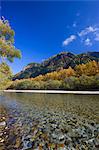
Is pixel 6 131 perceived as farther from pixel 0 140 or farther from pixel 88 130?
pixel 88 130

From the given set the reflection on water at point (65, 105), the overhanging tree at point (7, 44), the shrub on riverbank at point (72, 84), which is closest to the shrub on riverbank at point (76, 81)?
the shrub on riverbank at point (72, 84)

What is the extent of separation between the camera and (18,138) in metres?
9.65

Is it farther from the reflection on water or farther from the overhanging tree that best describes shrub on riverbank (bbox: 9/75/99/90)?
the overhanging tree

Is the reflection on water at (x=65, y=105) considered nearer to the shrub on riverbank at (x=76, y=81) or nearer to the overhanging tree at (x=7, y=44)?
the overhanging tree at (x=7, y=44)

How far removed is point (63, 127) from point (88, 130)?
4.96ft

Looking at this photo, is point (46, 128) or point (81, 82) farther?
point (81, 82)

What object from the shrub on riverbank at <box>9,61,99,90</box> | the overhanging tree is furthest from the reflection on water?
the shrub on riverbank at <box>9,61,99,90</box>

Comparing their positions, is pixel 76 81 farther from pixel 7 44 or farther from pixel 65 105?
pixel 7 44

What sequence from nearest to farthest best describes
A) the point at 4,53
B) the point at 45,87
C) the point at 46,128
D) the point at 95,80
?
the point at 46,128 < the point at 4,53 < the point at 95,80 < the point at 45,87

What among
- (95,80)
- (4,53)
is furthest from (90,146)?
(95,80)

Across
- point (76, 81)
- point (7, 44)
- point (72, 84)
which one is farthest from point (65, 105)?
point (72, 84)

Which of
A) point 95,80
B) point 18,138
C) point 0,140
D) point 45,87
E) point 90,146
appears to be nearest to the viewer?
point 90,146

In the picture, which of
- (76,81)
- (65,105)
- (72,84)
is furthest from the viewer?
(72,84)

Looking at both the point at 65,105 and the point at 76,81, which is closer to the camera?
the point at 65,105
